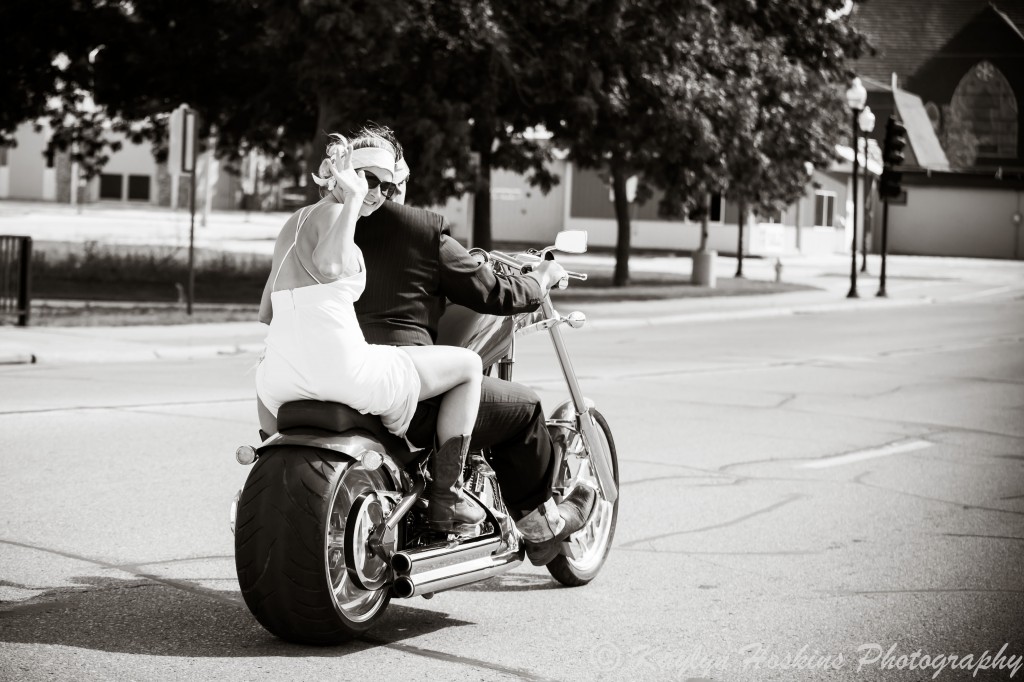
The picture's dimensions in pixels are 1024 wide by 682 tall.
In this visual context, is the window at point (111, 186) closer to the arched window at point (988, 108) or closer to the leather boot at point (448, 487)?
the arched window at point (988, 108)

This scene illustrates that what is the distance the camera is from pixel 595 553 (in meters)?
6.32

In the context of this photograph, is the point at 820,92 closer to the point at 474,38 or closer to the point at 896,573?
the point at 474,38

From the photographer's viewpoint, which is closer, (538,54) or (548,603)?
(548,603)

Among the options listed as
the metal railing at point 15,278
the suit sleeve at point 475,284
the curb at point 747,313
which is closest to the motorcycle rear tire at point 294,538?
the suit sleeve at point 475,284

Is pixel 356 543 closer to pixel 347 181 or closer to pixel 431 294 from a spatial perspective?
pixel 431 294

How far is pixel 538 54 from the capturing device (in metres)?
24.4

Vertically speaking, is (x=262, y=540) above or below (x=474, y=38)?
below

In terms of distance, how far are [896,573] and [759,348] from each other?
13.2 m

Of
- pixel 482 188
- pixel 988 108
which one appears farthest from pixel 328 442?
pixel 988 108

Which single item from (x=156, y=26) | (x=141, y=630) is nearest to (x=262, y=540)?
(x=141, y=630)

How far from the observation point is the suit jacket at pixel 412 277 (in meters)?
5.21

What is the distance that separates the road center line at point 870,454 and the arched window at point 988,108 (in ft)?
246

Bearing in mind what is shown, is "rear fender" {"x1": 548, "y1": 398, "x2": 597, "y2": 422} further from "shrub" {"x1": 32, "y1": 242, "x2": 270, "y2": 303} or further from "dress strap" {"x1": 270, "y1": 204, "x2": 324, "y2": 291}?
"shrub" {"x1": 32, "y1": 242, "x2": 270, "y2": 303}

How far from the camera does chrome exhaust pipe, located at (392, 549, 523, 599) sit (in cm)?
500
